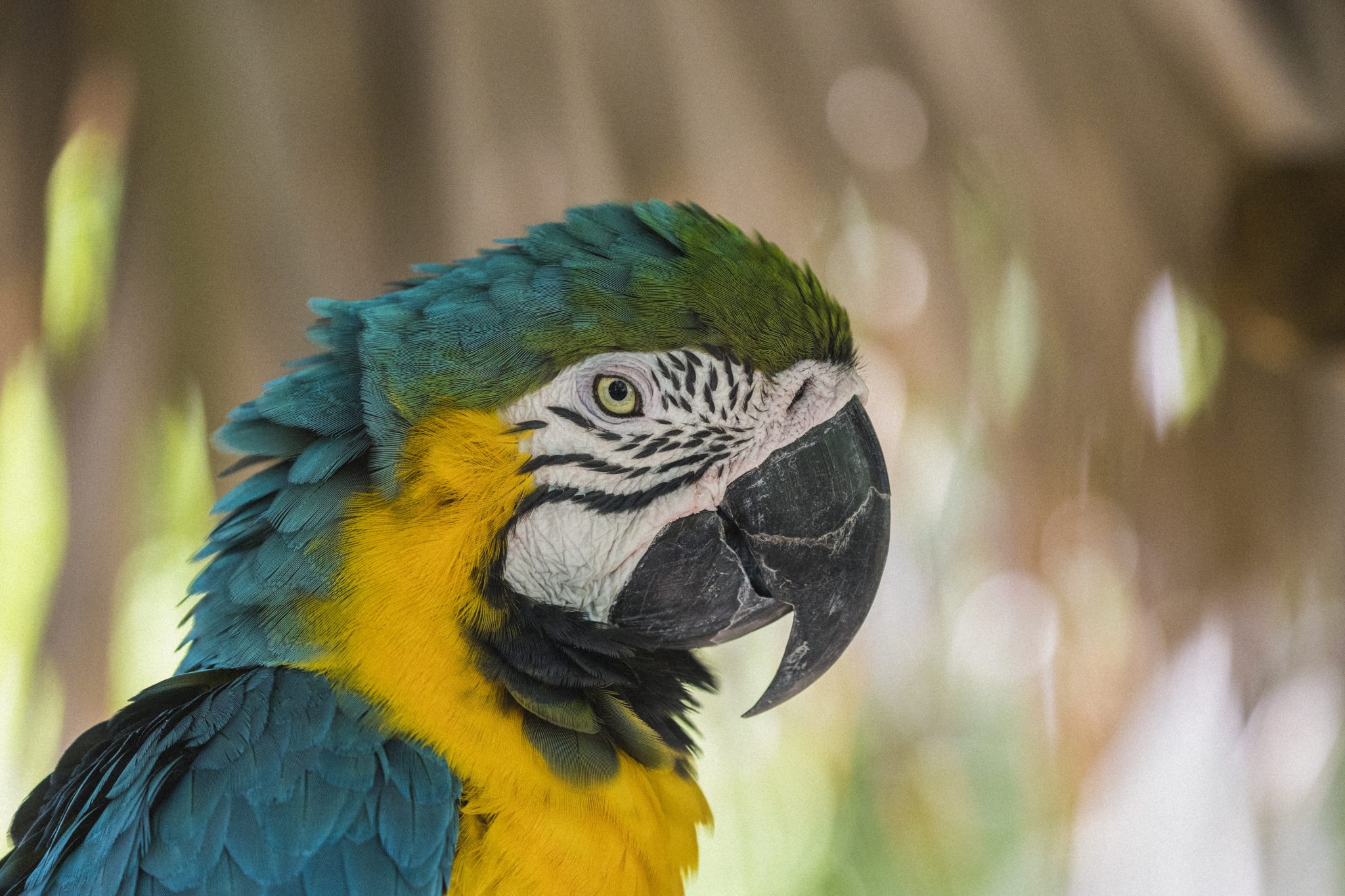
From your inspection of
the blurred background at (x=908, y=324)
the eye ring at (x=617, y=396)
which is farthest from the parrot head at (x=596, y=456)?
the blurred background at (x=908, y=324)

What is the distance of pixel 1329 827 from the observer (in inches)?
96.1

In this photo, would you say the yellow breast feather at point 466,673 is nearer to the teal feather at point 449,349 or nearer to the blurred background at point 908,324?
the teal feather at point 449,349

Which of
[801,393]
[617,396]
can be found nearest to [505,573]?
[617,396]

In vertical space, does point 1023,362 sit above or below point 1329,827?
above

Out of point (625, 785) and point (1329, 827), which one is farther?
point (1329, 827)

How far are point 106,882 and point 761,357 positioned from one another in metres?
0.85

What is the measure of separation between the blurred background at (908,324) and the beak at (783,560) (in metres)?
1.16

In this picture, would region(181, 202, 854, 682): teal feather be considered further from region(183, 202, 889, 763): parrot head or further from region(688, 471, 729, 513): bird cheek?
region(688, 471, 729, 513): bird cheek

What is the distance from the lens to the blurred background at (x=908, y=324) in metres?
1.86

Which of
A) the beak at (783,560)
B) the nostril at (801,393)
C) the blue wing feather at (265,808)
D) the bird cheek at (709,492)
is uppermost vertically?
the nostril at (801,393)

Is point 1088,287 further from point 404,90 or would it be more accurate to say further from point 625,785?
point 625,785

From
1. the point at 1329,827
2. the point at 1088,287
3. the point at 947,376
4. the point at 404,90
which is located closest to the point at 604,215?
the point at 404,90

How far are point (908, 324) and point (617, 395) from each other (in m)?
1.39

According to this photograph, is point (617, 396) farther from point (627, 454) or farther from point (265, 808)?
point (265, 808)
